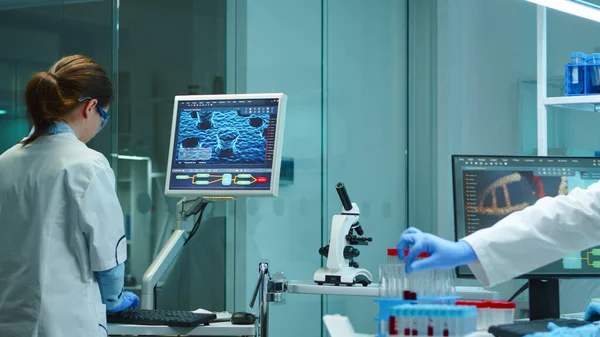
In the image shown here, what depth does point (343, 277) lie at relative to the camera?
3043 millimetres

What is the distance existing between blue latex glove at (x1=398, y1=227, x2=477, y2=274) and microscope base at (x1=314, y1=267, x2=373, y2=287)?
1235 mm

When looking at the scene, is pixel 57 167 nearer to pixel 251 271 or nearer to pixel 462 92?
pixel 251 271

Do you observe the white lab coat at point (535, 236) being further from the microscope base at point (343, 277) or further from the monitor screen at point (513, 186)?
the microscope base at point (343, 277)

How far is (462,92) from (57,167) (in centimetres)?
358

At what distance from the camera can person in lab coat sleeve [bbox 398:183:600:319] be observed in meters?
1.87

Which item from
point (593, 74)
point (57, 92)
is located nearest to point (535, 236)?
point (57, 92)

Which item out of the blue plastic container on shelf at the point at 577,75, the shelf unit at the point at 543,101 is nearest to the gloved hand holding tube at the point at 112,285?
the shelf unit at the point at 543,101

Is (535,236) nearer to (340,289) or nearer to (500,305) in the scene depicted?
(500,305)

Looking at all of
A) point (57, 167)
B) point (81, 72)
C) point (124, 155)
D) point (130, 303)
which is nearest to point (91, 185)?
point (57, 167)

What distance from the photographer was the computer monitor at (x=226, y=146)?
3.01m

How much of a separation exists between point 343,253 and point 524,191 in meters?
0.96

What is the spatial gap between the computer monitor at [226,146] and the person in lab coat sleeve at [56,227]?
0.69m

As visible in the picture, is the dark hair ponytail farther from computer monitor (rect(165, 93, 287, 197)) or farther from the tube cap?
the tube cap

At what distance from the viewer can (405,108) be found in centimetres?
550
